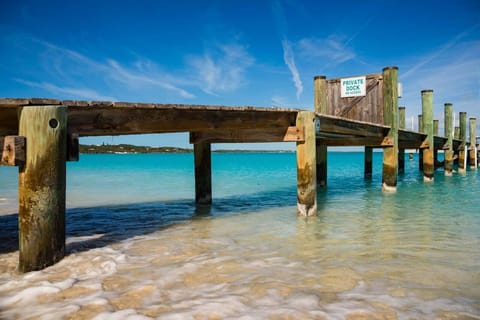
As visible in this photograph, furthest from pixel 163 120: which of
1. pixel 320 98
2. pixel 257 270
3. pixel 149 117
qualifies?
pixel 320 98

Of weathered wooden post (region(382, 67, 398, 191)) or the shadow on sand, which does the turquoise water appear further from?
weathered wooden post (region(382, 67, 398, 191))

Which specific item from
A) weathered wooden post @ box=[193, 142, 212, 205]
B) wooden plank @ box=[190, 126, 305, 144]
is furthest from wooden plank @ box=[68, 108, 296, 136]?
weathered wooden post @ box=[193, 142, 212, 205]

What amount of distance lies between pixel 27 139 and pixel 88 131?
100cm

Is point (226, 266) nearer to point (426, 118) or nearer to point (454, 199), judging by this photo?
point (454, 199)

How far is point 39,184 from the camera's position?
12.1ft

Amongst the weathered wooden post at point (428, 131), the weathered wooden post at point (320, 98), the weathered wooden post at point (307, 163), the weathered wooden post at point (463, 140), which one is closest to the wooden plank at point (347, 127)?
the weathered wooden post at point (307, 163)

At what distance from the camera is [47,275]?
11.8 feet

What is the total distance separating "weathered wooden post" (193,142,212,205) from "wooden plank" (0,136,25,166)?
205 inches

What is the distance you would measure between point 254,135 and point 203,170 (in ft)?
6.12

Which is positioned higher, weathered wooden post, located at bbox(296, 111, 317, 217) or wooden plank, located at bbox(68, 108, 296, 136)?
wooden plank, located at bbox(68, 108, 296, 136)

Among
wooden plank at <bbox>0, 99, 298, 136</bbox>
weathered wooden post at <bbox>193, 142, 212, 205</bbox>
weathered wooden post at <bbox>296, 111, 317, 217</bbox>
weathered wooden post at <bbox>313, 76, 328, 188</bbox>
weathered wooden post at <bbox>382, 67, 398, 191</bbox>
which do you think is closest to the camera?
wooden plank at <bbox>0, 99, 298, 136</bbox>

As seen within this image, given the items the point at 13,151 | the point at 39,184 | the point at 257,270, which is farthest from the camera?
the point at 257,270

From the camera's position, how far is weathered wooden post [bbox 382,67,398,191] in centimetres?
1155

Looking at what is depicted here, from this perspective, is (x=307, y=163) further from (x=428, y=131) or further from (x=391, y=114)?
(x=428, y=131)
